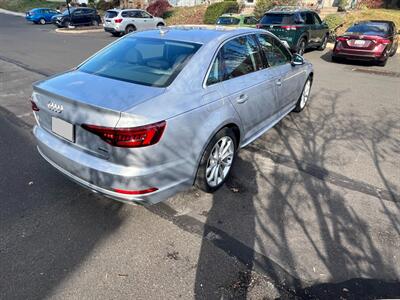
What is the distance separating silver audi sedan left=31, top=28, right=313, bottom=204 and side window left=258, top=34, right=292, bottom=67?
19 centimetres

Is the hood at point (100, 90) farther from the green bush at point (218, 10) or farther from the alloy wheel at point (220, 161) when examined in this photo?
the green bush at point (218, 10)

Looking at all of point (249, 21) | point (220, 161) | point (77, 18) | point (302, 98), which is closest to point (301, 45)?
point (249, 21)

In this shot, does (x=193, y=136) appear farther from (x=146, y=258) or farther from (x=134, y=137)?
(x=146, y=258)

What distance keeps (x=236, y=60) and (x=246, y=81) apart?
0.26m

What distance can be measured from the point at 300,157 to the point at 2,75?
8.48 meters

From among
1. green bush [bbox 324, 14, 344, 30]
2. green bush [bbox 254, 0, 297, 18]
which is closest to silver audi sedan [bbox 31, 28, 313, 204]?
green bush [bbox 324, 14, 344, 30]

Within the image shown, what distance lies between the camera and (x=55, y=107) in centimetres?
284

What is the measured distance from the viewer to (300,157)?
4.44 meters

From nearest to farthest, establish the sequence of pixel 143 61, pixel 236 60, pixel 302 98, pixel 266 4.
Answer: pixel 143 61, pixel 236 60, pixel 302 98, pixel 266 4

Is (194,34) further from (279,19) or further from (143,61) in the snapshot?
(279,19)

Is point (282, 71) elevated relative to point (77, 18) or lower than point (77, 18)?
elevated

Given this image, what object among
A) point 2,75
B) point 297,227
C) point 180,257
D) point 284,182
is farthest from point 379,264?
point 2,75

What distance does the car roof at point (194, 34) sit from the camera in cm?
340

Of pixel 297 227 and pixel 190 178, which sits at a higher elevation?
pixel 190 178
